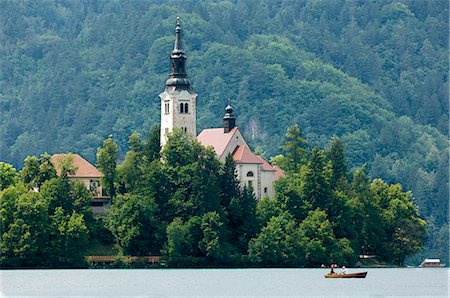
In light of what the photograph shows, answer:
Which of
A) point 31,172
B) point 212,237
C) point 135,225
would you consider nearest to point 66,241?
point 135,225

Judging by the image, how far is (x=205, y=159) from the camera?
12062 centimetres

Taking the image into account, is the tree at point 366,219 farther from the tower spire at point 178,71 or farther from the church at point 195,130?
the tower spire at point 178,71

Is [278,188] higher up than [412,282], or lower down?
higher up

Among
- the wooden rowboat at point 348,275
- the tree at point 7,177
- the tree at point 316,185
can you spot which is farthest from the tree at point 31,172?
the wooden rowboat at point 348,275

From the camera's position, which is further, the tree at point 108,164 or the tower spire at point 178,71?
the tower spire at point 178,71

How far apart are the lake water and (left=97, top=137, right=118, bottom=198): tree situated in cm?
1426

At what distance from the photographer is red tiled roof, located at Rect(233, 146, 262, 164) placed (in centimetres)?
12900

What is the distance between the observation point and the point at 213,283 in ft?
306

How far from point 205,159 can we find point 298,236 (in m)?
8.98

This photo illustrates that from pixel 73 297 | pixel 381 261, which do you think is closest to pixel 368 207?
pixel 381 261

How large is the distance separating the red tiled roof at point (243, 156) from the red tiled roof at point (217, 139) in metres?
1.06

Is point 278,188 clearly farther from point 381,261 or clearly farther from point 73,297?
point 73,297

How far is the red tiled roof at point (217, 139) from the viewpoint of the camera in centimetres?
13025

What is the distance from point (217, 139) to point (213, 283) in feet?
129
